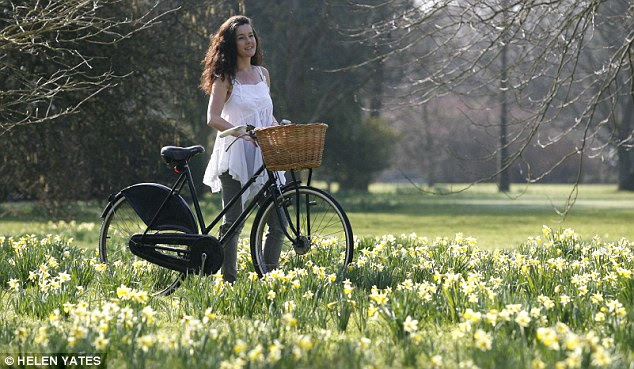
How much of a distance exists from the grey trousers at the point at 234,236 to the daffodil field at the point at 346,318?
518 mm

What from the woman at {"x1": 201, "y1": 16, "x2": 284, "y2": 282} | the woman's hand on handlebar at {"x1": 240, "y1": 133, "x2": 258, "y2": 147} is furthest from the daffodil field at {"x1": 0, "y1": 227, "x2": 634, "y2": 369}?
the woman's hand on handlebar at {"x1": 240, "y1": 133, "x2": 258, "y2": 147}

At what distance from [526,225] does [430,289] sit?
1353 cm

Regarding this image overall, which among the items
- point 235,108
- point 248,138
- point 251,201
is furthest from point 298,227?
point 235,108

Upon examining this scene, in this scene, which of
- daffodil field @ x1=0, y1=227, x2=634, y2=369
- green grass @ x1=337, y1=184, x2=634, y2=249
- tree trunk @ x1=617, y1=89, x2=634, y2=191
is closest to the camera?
daffodil field @ x1=0, y1=227, x2=634, y2=369

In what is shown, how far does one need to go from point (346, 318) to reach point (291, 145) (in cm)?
139

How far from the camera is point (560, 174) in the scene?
53.4m

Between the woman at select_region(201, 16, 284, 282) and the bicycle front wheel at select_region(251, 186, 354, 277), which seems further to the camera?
the woman at select_region(201, 16, 284, 282)

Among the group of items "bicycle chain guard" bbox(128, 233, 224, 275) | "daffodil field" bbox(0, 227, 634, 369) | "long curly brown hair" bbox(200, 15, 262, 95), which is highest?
"long curly brown hair" bbox(200, 15, 262, 95)

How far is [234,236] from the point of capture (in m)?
6.48

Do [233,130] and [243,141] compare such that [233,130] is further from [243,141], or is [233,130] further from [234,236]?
[234,236]

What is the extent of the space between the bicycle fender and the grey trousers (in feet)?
0.81

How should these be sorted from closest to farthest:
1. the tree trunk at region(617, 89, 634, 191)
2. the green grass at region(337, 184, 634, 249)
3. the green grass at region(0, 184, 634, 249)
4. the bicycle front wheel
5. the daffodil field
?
1. the daffodil field
2. the bicycle front wheel
3. the green grass at region(0, 184, 634, 249)
4. the green grass at region(337, 184, 634, 249)
5. the tree trunk at region(617, 89, 634, 191)

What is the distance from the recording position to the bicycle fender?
6.41 m

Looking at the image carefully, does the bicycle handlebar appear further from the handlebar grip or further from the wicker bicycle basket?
the wicker bicycle basket
